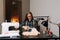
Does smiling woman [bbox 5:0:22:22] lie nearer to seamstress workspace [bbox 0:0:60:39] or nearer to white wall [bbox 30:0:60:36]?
seamstress workspace [bbox 0:0:60:39]

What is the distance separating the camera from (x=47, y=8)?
194 inches

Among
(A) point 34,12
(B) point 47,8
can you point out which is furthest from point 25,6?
(B) point 47,8

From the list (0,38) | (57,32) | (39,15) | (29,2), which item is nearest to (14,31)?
(0,38)

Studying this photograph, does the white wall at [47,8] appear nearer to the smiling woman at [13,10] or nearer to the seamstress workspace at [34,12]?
the seamstress workspace at [34,12]

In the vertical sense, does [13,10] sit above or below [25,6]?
below

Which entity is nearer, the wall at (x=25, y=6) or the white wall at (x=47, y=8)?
the white wall at (x=47, y=8)

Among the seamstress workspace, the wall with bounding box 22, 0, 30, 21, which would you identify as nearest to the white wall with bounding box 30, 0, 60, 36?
the seamstress workspace

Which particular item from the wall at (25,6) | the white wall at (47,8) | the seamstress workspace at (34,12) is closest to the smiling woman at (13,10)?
the seamstress workspace at (34,12)

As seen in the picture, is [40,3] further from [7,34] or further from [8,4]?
[7,34]

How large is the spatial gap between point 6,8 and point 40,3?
1.29 m

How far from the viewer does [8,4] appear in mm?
5477

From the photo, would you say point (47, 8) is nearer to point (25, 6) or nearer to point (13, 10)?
point (25, 6)

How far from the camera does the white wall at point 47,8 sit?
4789 mm

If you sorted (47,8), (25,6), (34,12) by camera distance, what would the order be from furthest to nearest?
(25,6) → (34,12) → (47,8)
